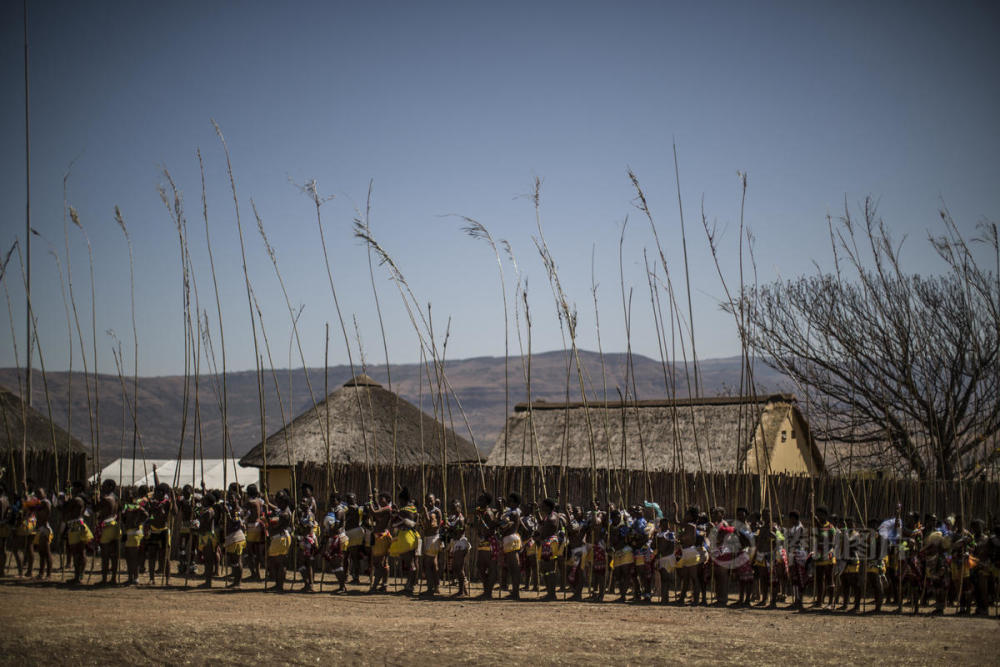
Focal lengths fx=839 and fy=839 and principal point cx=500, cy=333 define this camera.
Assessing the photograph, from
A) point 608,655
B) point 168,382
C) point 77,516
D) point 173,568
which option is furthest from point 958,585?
point 168,382

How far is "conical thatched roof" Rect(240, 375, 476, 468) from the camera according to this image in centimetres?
2189

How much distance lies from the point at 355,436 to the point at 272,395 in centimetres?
10554

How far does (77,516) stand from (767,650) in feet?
32.1

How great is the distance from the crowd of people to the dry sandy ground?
1.51 metres

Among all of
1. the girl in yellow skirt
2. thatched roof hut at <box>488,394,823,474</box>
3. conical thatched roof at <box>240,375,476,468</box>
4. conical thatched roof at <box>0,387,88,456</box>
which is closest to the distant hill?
conical thatched roof at <box>0,387,88,456</box>

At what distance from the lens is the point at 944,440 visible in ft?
65.7

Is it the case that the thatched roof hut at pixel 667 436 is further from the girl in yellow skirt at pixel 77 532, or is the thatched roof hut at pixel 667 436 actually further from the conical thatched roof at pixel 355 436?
the girl in yellow skirt at pixel 77 532

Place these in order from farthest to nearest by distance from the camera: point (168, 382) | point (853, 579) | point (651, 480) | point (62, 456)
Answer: point (168, 382)
point (62, 456)
point (651, 480)
point (853, 579)

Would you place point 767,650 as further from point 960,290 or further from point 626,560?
point 960,290

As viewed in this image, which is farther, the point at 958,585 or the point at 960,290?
the point at 960,290

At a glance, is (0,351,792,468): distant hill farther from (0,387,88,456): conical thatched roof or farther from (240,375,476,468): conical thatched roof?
(240,375,476,468): conical thatched roof

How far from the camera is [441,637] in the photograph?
8.21 metres

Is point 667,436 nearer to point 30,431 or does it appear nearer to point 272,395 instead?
point 30,431

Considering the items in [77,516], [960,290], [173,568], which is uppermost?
[960,290]
